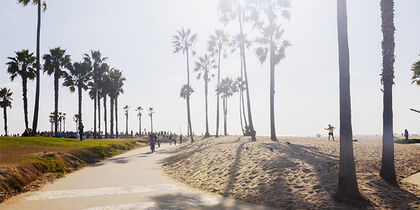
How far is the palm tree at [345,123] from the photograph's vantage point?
848cm

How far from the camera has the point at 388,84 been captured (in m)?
10.3

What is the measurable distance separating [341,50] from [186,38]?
3903 centimetres

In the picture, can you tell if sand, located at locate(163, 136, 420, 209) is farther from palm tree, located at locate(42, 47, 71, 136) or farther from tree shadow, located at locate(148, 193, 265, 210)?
palm tree, located at locate(42, 47, 71, 136)

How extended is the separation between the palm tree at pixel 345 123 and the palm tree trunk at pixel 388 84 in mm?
2470

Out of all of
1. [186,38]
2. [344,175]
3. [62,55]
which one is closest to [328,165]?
[344,175]

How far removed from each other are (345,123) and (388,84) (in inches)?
120

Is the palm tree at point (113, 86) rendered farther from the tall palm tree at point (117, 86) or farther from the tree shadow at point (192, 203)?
the tree shadow at point (192, 203)

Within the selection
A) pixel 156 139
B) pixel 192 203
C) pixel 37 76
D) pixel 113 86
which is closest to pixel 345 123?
pixel 192 203

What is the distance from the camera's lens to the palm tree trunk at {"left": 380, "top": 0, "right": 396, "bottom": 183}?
33.2 ft

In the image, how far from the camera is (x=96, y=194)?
9.87 m

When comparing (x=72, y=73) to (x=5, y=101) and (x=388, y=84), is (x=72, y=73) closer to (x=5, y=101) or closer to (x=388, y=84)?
(x=5, y=101)

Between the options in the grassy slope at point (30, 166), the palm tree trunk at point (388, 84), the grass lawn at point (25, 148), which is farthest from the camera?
the grass lawn at point (25, 148)

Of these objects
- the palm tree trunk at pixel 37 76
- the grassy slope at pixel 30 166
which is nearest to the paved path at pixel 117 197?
the grassy slope at pixel 30 166

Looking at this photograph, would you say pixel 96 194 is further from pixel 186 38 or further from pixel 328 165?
pixel 186 38
